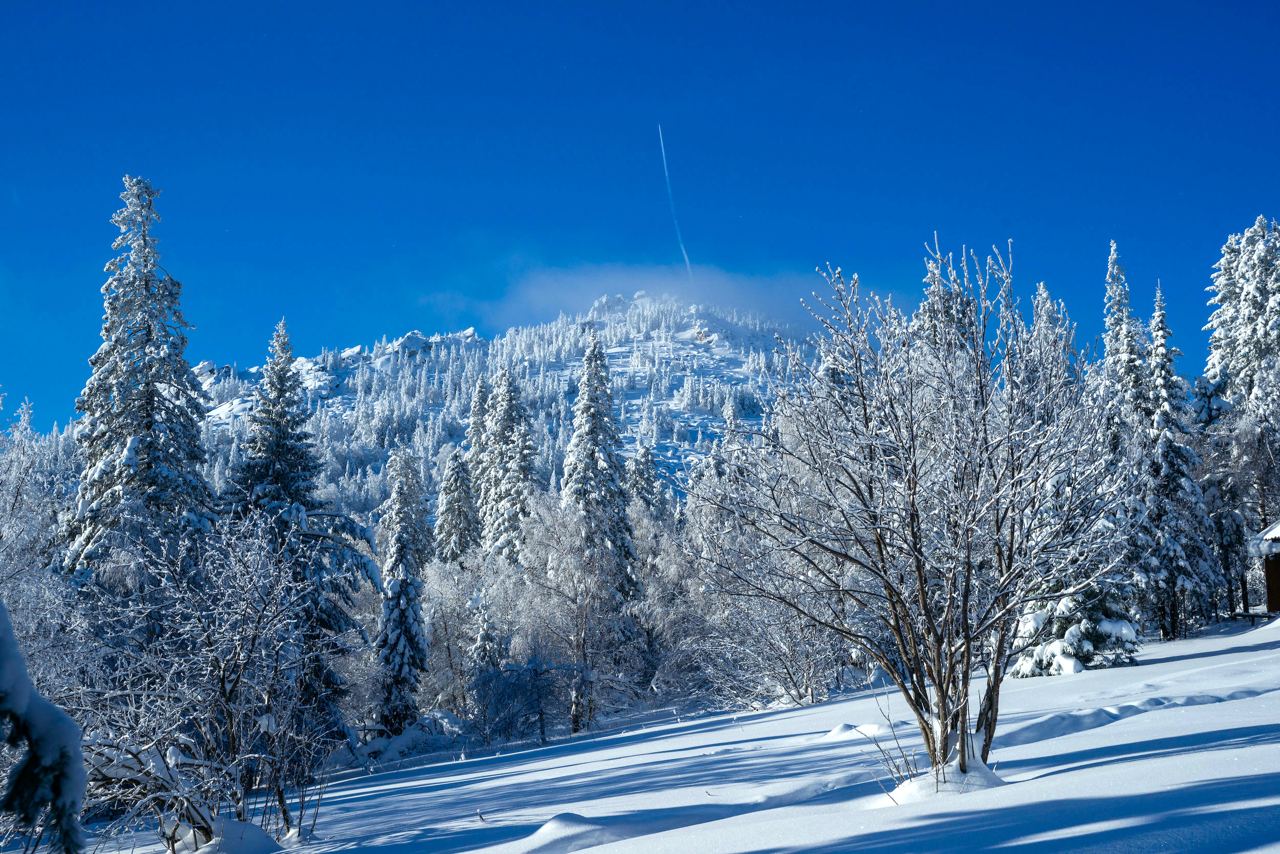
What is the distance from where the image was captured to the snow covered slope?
4.71 m

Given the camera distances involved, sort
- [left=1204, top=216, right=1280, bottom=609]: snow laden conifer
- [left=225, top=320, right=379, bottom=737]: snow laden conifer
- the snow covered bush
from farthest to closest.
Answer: [left=1204, top=216, right=1280, bottom=609]: snow laden conifer → [left=225, top=320, right=379, bottom=737]: snow laden conifer → the snow covered bush

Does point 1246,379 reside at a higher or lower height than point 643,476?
lower

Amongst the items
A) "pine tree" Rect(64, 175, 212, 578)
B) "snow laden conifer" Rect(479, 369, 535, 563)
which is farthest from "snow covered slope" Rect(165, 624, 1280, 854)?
"snow laden conifer" Rect(479, 369, 535, 563)

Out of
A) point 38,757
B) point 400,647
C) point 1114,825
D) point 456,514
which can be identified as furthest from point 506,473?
point 38,757

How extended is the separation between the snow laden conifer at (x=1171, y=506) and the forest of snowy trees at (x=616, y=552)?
114 millimetres

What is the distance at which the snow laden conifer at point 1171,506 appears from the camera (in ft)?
79.8

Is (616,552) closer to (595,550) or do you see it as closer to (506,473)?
(595,550)

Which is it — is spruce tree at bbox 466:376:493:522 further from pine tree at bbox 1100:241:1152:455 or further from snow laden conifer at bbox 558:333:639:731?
pine tree at bbox 1100:241:1152:455

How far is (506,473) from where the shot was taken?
3906cm

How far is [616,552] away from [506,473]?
31.2 ft

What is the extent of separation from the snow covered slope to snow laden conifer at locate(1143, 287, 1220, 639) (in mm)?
8641

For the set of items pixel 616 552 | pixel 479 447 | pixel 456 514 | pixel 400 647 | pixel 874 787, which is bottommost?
pixel 874 787

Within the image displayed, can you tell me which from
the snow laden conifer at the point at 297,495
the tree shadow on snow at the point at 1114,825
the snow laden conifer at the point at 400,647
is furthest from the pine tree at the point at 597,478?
the tree shadow on snow at the point at 1114,825

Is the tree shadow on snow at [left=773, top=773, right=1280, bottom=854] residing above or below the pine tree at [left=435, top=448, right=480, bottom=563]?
below
